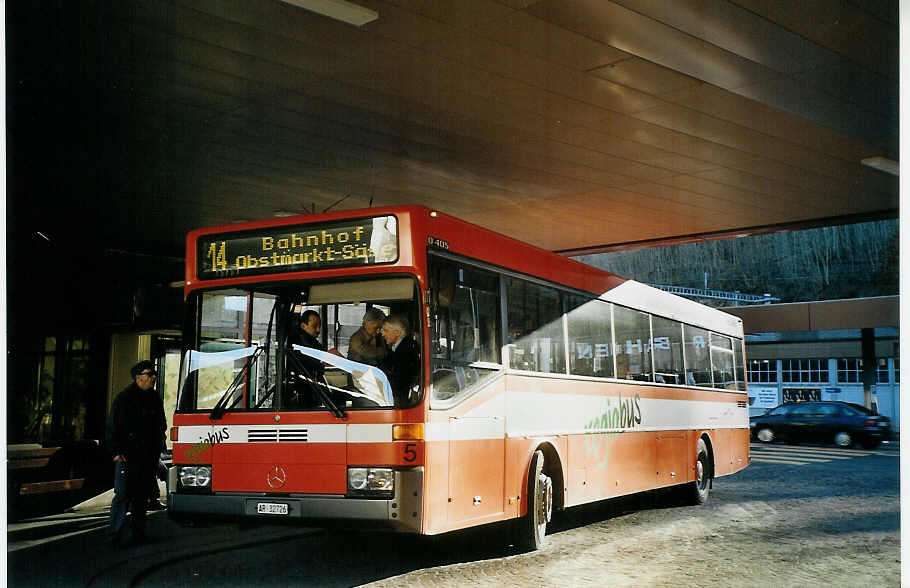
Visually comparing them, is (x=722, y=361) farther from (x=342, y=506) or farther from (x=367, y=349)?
(x=342, y=506)

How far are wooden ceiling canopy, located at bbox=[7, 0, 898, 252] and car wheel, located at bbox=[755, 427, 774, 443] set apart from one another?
17.0m

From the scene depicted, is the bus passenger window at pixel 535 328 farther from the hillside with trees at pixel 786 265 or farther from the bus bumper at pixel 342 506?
the hillside with trees at pixel 786 265

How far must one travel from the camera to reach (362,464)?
26.3 feet

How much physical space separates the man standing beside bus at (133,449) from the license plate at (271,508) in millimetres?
2865

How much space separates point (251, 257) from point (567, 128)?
506 centimetres

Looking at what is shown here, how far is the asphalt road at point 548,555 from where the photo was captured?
8.59 metres

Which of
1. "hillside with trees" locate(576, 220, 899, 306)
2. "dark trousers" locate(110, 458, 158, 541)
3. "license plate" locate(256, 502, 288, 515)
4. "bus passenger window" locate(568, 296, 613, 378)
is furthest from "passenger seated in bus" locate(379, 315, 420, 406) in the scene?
"hillside with trees" locate(576, 220, 899, 306)

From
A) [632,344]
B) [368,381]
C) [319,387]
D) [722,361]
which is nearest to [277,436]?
[319,387]

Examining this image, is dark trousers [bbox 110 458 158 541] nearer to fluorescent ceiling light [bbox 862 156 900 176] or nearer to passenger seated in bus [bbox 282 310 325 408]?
passenger seated in bus [bbox 282 310 325 408]

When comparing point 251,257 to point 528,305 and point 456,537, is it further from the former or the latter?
point 456,537

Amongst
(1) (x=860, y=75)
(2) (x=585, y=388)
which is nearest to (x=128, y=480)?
(2) (x=585, y=388)

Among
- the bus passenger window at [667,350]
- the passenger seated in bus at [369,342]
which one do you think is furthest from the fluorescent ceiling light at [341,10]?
the bus passenger window at [667,350]

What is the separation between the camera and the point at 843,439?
101 ft

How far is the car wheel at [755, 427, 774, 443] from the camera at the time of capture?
3320 cm
